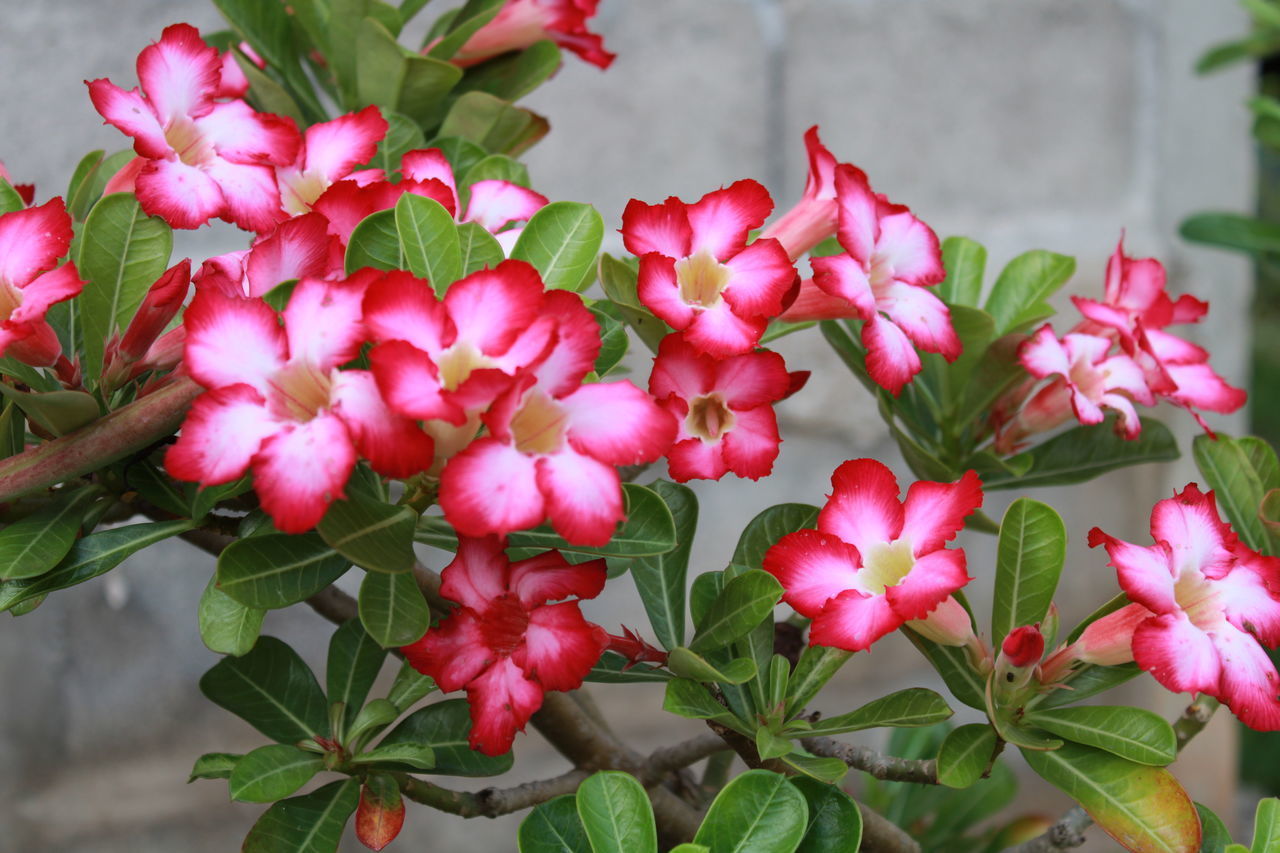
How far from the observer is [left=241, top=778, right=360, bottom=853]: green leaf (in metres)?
0.53

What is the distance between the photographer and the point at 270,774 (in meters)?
0.49

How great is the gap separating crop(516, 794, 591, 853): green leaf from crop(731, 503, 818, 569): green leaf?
147mm

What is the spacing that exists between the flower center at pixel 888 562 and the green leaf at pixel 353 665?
0.28m

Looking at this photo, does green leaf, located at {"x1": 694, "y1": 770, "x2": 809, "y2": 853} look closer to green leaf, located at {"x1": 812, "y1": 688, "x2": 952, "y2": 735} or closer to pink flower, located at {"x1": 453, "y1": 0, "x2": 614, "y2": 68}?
green leaf, located at {"x1": 812, "y1": 688, "x2": 952, "y2": 735}

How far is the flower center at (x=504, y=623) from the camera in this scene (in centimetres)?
45

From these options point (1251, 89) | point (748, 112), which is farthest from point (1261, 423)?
point (748, 112)

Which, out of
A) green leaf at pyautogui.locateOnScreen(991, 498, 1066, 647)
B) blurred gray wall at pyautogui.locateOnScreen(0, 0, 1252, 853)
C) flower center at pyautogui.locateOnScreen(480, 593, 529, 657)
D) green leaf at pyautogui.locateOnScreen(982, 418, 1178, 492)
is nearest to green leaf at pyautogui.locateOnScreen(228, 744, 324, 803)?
flower center at pyautogui.locateOnScreen(480, 593, 529, 657)

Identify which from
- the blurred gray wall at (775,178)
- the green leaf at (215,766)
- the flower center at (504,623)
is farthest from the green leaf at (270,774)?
the blurred gray wall at (775,178)

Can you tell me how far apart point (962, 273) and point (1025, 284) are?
4 centimetres

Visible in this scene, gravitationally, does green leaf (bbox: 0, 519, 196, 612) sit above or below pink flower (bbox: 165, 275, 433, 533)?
below

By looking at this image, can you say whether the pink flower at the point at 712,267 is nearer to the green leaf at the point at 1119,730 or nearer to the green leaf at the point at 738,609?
the green leaf at the point at 738,609

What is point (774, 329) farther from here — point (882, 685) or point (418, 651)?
point (882, 685)

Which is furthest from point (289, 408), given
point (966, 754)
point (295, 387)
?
point (966, 754)

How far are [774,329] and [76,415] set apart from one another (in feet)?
1.11
